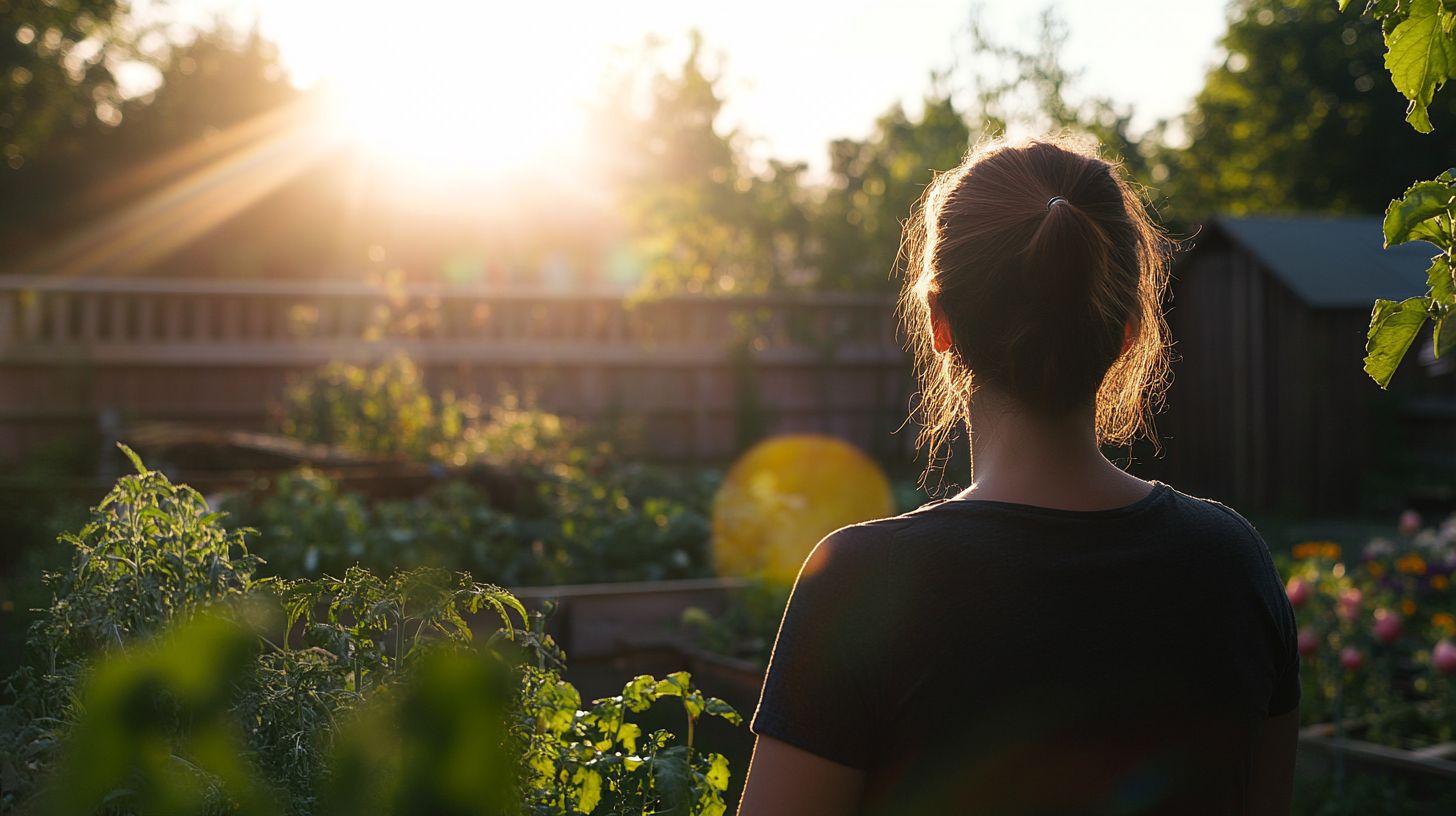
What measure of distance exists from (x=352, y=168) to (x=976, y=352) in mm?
34856

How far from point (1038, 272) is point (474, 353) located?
41.2ft

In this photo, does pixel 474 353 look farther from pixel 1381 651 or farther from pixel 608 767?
pixel 608 767

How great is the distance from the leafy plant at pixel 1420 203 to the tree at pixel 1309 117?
93.6 ft

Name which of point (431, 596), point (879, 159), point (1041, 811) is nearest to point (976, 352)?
point (1041, 811)

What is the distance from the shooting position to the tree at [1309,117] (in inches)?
1163

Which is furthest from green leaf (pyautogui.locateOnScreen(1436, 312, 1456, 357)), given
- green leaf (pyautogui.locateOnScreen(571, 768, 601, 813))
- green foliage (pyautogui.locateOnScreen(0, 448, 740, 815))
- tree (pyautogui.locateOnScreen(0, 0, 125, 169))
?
tree (pyautogui.locateOnScreen(0, 0, 125, 169))

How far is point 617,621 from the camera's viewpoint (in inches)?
204

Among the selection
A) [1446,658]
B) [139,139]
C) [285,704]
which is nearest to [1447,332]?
[285,704]

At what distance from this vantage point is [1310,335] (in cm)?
1368

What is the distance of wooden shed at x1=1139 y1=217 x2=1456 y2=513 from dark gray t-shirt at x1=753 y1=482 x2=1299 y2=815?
41.2 ft

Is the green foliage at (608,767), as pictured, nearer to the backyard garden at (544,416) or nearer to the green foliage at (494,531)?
the backyard garden at (544,416)

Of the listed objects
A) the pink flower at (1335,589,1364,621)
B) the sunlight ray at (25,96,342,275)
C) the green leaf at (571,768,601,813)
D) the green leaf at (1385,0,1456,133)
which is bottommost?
the pink flower at (1335,589,1364,621)

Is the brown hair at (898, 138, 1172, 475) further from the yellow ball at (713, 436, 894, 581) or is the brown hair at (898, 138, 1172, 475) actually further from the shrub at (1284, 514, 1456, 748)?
the yellow ball at (713, 436, 894, 581)

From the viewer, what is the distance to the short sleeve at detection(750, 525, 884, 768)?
4.35 feet
